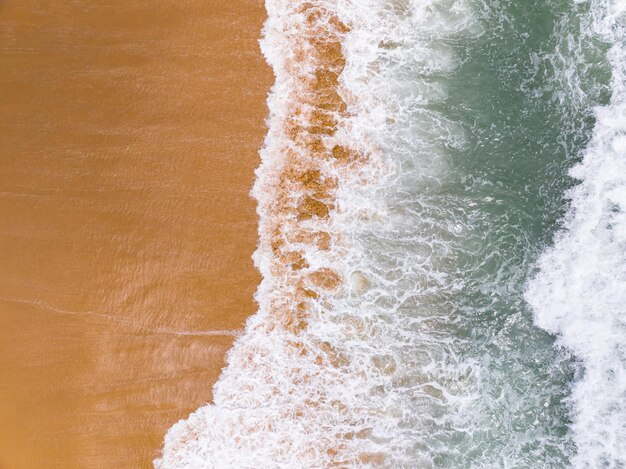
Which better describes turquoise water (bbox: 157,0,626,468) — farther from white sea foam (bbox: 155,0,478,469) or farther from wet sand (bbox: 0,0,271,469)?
wet sand (bbox: 0,0,271,469)

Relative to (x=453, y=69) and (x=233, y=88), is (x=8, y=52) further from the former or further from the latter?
(x=453, y=69)

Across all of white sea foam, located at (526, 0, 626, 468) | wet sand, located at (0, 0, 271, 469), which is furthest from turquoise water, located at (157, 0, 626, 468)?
wet sand, located at (0, 0, 271, 469)

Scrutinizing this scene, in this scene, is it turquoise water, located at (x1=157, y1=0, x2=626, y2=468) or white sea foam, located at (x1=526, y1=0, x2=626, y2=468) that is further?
turquoise water, located at (x1=157, y1=0, x2=626, y2=468)

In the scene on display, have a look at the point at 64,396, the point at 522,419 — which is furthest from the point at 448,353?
the point at 64,396

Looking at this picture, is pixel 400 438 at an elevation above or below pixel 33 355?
below

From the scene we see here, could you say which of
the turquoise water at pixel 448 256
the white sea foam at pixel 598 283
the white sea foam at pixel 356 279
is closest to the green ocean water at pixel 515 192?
the turquoise water at pixel 448 256

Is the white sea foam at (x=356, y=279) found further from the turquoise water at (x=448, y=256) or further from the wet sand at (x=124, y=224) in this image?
the wet sand at (x=124, y=224)
